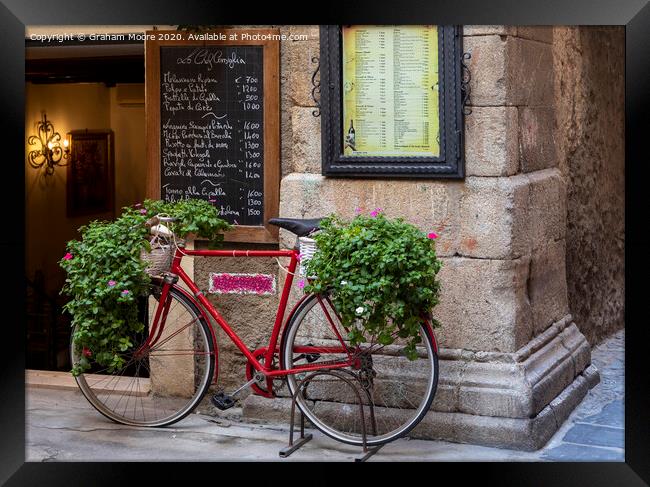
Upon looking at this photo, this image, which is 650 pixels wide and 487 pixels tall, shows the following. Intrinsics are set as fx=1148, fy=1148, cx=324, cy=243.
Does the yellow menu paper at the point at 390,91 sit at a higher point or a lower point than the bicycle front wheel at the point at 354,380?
higher

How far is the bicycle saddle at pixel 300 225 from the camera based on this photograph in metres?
6.07

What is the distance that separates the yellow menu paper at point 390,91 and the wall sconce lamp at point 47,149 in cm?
619

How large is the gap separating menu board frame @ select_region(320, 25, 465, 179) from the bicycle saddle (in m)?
0.49

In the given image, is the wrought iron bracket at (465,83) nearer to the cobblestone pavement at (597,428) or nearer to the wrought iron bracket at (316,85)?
the wrought iron bracket at (316,85)

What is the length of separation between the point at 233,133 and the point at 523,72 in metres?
1.72

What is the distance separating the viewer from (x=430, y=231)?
6.35 metres

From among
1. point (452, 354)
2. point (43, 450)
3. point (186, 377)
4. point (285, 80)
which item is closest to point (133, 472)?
point (43, 450)

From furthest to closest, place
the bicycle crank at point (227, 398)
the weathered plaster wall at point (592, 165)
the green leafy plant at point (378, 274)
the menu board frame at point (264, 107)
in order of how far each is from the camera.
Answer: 1. the weathered plaster wall at point (592, 165)
2. the menu board frame at point (264, 107)
3. the bicycle crank at point (227, 398)
4. the green leafy plant at point (378, 274)

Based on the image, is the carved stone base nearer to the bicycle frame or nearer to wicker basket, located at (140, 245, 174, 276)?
the bicycle frame

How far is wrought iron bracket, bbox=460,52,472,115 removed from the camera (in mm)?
6199

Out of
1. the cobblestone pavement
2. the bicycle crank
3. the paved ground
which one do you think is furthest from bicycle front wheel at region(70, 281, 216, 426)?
the cobblestone pavement

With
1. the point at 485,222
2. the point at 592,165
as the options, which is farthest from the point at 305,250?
the point at 592,165

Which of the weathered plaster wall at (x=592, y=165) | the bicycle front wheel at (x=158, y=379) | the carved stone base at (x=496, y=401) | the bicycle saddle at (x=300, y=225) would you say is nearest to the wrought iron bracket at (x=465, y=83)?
the bicycle saddle at (x=300, y=225)

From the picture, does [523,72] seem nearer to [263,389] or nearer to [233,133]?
[233,133]
